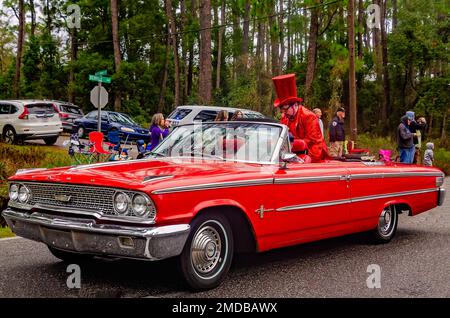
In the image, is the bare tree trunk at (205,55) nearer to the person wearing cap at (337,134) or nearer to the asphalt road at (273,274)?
the person wearing cap at (337,134)

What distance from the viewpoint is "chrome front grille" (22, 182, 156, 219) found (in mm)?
4707

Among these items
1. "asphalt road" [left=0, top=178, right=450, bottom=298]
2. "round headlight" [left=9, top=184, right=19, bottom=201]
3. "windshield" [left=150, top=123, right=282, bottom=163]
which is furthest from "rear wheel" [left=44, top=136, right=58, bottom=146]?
"round headlight" [left=9, top=184, right=19, bottom=201]

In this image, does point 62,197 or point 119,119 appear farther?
point 119,119

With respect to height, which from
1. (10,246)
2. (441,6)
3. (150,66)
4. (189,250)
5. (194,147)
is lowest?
(10,246)

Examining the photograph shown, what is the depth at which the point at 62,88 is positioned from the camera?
43219 mm

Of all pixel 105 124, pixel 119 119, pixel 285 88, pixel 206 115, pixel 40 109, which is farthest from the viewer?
pixel 119 119

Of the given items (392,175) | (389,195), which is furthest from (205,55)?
(389,195)

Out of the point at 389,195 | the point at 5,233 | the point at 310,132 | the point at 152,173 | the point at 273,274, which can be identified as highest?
the point at 310,132

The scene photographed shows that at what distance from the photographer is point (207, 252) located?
195 inches

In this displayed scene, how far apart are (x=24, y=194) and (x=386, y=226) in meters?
4.53

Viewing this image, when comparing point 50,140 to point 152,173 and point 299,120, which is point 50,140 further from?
point 152,173
